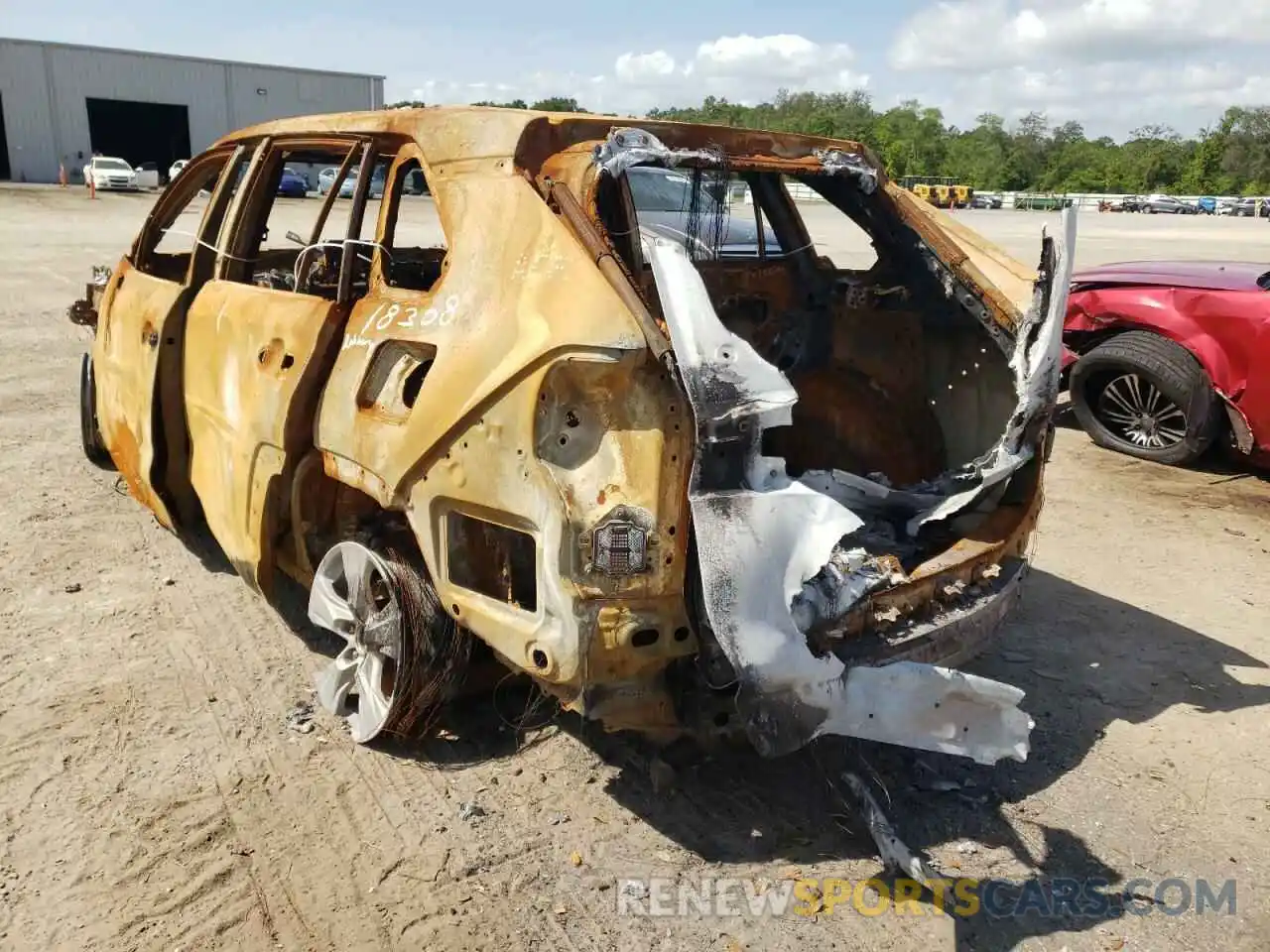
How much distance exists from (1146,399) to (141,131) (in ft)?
160

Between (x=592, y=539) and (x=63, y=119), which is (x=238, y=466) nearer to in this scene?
(x=592, y=539)

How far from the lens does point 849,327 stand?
4391 millimetres

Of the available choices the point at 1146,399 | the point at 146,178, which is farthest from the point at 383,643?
the point at 146,178

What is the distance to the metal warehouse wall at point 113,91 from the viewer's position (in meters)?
40.2

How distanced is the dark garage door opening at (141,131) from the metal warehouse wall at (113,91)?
0.98 meters

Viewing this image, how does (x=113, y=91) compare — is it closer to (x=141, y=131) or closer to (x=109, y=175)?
(x=141, y=131)

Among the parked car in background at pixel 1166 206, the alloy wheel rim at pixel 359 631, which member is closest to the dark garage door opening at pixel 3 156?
the alloy wheel rim at pixel 359 631

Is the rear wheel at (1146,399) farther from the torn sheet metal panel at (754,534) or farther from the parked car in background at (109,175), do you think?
the parked car in background at (109,175)

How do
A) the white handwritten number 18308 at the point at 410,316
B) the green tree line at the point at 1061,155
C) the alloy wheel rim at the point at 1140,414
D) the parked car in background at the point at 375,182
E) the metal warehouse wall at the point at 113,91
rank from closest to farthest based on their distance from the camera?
the white handwritten number 18308 at the point at 410,316, the parked car in background at the point at 375,182, the alloy wheel rim at the point at 1140,414, the metal warehouse wall at the point at 113,91, the green tree line at the point at 1061,155

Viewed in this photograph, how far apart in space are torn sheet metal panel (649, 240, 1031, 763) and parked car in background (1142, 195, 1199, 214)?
2237 inches

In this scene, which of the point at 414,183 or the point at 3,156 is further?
the point at 3,156

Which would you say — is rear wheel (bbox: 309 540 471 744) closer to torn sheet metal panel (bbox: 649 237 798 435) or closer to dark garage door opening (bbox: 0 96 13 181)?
torn sheet metal panel (bbox: 649 237 798 435)

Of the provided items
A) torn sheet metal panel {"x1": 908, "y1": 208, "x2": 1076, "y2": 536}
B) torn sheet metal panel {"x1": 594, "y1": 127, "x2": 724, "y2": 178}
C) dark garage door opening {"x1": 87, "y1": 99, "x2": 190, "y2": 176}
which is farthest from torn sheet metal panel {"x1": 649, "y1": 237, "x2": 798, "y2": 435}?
dark garage door opening {"x1": 87, "y1": 99, "x2": 190, "y2": 176}

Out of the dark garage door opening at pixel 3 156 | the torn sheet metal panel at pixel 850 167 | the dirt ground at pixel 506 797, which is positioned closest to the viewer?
the dirt ground at pixel 506 797
